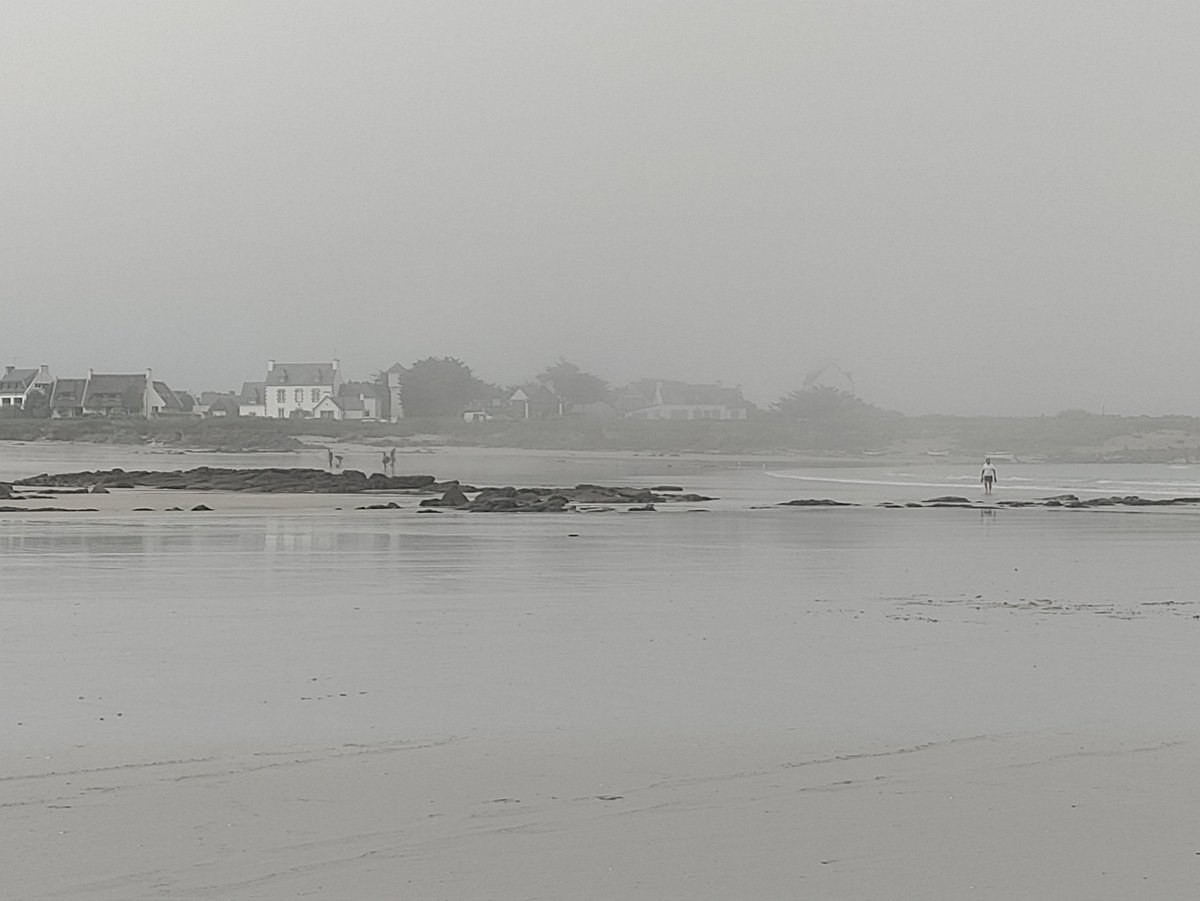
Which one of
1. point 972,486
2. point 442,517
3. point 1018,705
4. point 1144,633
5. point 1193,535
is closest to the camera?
point 1018,705

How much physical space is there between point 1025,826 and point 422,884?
2.00 meters

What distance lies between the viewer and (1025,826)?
15.4 ft

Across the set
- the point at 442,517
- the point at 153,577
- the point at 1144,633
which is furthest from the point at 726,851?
the point at 442,517

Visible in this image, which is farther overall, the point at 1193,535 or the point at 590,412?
the point at 590,412

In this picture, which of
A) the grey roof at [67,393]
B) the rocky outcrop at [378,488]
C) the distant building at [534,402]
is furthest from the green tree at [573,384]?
the rocky outcrop at [378,488]

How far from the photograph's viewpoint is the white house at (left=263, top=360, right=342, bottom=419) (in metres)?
117

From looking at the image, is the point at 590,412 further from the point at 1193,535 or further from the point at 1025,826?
the point at 1025,826

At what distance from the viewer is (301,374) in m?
119

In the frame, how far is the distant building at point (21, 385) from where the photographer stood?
113 meters

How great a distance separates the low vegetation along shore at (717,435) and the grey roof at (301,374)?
15908mm

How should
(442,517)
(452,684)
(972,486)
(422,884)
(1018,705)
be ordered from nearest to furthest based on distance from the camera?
(422,884) → (1018,705) → (452,684) → (442,517) → (972,486)

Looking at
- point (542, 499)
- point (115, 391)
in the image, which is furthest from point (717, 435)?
point (542, 499)

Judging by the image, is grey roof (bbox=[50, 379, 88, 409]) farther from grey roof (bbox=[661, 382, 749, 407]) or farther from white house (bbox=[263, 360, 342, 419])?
grey roof (bbox=[661, 382, 749, 407])

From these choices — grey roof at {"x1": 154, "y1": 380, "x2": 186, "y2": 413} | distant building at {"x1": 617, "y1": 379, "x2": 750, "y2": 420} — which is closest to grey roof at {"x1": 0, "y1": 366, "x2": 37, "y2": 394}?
grey roof at {"x1": 154, "y1": 380, "x2": 186, "y2": 413}
